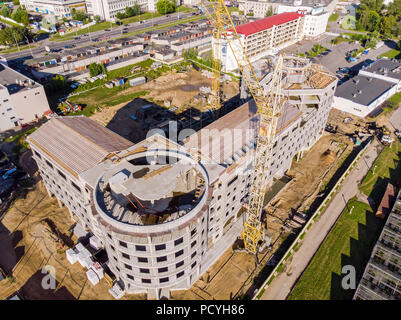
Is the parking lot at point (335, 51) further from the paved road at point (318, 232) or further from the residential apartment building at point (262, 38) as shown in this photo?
the paved road at point (318, 232)

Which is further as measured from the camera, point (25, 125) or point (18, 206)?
point (25, 125)

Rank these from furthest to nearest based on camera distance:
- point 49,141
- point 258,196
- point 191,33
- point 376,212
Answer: point 191,33 < point 376,212 < point 49,141 < point 258,196

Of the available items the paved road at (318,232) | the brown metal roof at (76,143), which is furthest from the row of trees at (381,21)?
the brown metal roof at (76,143)

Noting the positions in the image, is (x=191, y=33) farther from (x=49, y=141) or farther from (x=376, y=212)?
(x=376, y=212)

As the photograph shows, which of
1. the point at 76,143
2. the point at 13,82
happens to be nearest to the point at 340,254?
the point at 76,143

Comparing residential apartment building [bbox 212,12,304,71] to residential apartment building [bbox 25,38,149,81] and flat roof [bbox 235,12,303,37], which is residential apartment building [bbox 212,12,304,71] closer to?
flat roof [bbox 235,12,303,37]
